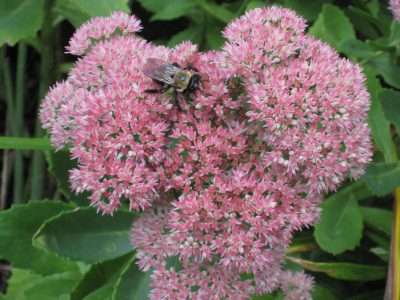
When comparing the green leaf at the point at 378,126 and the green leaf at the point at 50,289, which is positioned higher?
the green leaf at the point at 378,126

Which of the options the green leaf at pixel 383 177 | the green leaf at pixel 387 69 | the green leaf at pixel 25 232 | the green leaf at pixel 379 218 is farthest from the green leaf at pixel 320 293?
the green leaf at pixel 25 232

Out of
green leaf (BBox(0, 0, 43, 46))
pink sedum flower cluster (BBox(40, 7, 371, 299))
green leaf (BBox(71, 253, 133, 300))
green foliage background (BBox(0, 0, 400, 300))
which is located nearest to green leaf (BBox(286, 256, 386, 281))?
green foliage background (BBox(0, 0, 400, 300))

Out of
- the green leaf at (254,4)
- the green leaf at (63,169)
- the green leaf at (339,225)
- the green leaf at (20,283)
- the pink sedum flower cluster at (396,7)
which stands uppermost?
the green leaf at (254,4)

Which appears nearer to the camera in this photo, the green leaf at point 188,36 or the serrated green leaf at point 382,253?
the serrated green leaf at point 382,253

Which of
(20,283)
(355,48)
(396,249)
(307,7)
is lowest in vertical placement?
(20,283)

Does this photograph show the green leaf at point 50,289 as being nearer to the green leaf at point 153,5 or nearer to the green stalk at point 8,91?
the green stalk at point 8,91

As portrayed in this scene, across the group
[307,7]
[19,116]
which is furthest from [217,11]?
[19,116]

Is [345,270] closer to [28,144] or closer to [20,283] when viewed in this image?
[28,144]
